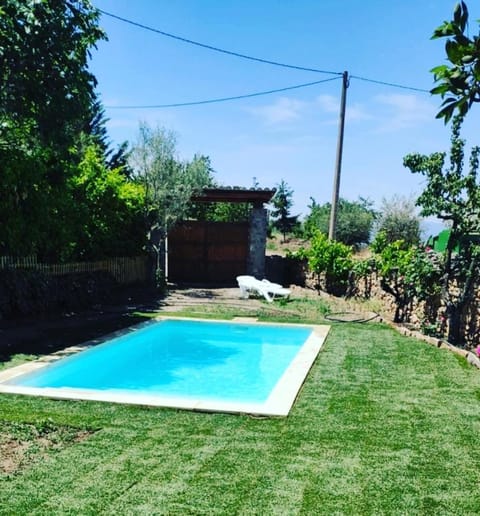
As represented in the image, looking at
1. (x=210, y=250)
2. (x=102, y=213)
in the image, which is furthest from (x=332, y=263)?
(x=102, y=213)

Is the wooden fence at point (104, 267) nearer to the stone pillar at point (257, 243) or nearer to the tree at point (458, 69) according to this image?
the stone pillar at point (257, 243)

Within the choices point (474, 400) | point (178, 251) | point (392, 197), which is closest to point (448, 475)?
point (474, 400)

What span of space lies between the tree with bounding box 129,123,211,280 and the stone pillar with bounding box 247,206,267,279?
Result: 3.10 m

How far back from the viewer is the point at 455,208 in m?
10.5

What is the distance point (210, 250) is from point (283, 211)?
16181mm

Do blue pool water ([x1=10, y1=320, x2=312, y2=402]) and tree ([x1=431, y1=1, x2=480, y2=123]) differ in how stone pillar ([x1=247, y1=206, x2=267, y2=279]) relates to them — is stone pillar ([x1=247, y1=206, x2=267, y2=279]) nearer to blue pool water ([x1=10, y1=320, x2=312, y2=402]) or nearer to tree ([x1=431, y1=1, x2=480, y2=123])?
blue pool water ([x1=10, y1=320, x2=312, y2=402])

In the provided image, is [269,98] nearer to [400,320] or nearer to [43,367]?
[400,320]

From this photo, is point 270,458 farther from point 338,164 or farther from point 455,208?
point 338,164

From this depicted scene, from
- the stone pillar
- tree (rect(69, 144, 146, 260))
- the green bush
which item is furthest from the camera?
the stone pillar

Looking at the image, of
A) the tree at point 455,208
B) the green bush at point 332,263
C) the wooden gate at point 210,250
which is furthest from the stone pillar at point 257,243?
the tree at point 455,208

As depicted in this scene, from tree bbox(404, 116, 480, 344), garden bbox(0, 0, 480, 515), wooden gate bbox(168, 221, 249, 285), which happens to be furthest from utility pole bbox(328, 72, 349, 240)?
tree bbox(404, 116, 480, 344)

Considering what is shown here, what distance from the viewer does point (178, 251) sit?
20.9m

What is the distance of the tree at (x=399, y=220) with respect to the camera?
1214 inches

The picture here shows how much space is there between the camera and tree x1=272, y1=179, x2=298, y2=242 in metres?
35.8
